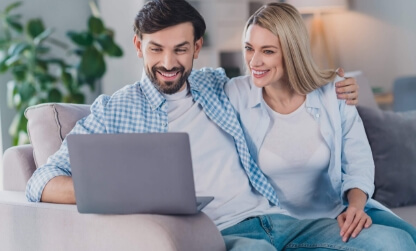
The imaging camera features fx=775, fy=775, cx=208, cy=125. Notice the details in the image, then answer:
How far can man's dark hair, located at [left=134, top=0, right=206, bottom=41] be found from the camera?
6.82 feet

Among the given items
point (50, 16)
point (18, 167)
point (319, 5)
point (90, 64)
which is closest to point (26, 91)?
point (90, 64)

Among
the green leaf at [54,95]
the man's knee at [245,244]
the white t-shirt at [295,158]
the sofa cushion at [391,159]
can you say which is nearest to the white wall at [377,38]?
the green leaf at [54,95]

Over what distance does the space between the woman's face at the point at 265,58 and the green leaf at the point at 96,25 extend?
2.47 metres

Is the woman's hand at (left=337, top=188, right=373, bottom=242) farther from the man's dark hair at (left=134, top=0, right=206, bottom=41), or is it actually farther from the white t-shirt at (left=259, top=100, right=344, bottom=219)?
the man's dark hair at (left=134, top=0, right=206, bottom=41)

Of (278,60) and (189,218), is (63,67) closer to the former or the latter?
(278,60)

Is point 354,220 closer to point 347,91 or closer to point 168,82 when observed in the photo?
point 347,91

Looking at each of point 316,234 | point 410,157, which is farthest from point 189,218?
point 410,157

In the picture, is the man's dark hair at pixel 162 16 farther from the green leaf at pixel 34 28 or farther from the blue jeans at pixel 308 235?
the green leaf at pixel 34 28

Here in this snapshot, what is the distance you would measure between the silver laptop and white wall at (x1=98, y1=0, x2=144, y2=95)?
10.0 feet

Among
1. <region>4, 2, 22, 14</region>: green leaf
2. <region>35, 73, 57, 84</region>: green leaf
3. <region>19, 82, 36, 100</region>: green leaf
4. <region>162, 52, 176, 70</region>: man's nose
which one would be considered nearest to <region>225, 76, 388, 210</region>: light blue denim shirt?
<region>162, 52, 176, 70</region>: man's nose

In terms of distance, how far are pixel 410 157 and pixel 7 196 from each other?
139 cm

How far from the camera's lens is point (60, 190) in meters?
1.94

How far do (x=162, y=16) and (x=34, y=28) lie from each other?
2.51 m

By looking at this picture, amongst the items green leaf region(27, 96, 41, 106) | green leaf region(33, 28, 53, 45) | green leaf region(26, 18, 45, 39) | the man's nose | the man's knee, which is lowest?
green leaf region(27, 96, 41, 106)
